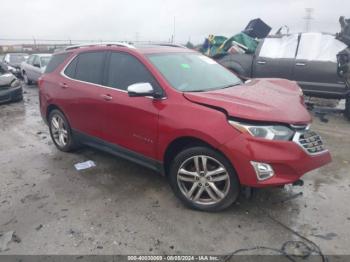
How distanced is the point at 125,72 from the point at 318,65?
557cm

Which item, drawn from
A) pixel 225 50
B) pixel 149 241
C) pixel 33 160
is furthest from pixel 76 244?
pixel 225 50

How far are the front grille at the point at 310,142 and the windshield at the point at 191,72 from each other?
3.93 ft

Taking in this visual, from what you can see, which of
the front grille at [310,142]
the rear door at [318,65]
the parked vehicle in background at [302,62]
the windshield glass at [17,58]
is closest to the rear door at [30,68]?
the windshield glass at [17,58]

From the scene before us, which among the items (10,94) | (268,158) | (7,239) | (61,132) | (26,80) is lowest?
(26,80)

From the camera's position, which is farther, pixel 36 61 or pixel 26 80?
pixel 26 80

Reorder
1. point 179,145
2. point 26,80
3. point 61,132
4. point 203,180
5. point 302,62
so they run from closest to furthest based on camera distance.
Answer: point 203,180 → point 179,145 → point 61,132 → point 302,62 → point 26,80

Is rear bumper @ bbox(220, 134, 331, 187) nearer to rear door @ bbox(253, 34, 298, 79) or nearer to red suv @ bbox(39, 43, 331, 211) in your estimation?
red suv @ bbox(39, 43, 331, 211)

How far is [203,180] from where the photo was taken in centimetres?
350

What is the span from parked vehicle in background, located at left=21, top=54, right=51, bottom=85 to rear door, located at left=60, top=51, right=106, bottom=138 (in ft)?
29.8

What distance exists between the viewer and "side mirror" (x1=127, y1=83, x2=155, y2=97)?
3588 mm

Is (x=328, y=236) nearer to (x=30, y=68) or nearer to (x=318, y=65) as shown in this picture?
(x=318, y=65)

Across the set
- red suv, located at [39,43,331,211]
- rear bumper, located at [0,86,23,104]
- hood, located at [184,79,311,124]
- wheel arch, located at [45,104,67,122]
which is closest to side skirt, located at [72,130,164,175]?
red suv, located at [39,43,331,211]

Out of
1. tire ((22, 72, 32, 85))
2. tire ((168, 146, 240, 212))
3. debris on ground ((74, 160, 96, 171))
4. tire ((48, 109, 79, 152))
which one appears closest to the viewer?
tire ((168, 146, 240, 212))

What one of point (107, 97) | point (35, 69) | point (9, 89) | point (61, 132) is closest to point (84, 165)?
point (61, 132)
